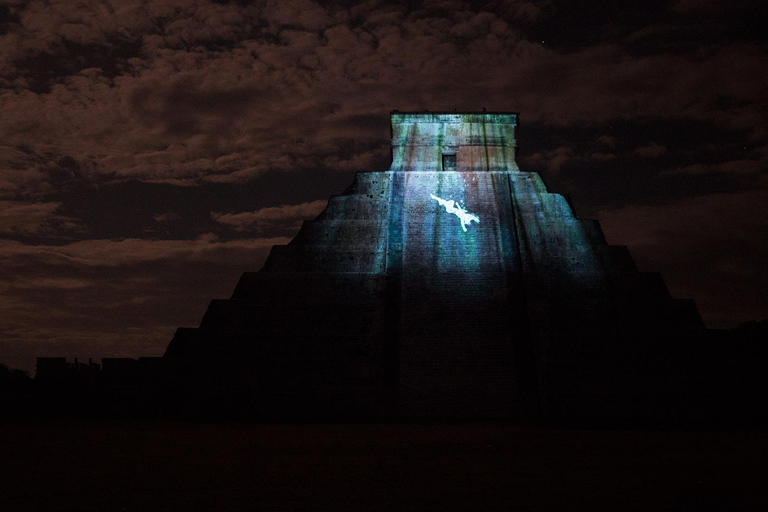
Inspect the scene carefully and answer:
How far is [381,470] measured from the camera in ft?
28.3

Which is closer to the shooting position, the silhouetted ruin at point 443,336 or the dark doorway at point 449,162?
the silhouetted ruin at point 443,336

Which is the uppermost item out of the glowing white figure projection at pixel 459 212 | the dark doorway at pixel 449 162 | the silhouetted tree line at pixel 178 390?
the dark doorway at pixel 449 162

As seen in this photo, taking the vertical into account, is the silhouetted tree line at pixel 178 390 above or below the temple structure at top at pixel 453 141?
below

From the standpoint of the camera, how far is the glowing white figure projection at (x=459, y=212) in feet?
67.9

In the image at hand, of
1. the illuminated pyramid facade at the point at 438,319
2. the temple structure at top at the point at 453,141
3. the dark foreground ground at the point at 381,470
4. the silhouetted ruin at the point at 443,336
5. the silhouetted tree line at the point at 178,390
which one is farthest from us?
the temple structure at top at the point at 453,141

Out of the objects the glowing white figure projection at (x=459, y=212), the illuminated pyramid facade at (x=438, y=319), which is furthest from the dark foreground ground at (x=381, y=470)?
the glowing white figure projection at (x=459, y=212)

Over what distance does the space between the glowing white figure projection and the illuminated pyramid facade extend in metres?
0.06

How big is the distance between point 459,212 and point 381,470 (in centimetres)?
1330

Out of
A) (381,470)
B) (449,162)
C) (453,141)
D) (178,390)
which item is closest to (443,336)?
(178,390)

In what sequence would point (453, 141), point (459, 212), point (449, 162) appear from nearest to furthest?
point (459, 212), point (449, 162), point (453, 141)

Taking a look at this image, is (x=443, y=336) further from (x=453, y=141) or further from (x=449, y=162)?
(x=453, y=141)

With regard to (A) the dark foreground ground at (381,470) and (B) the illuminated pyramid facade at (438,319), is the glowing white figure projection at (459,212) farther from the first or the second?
(A) the dark foreground ground at (381,470)

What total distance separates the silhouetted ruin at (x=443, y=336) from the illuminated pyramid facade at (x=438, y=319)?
40mm

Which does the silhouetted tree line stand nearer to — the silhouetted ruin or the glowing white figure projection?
the silhouetted ruin
